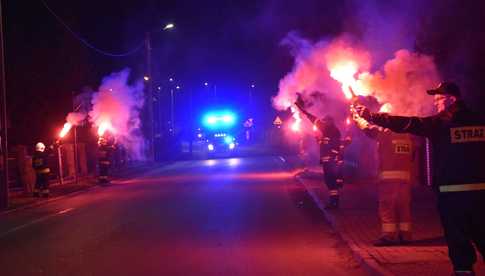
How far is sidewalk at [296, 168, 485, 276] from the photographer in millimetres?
9250

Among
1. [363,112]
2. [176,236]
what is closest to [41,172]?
[176,236]

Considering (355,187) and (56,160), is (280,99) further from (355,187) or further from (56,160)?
(56,160)

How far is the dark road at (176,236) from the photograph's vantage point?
10414 millimetres

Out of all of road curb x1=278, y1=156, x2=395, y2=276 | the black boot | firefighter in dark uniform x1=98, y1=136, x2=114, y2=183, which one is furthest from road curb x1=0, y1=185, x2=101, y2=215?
road curb x1=278, y1=156, x2=395, y2=276

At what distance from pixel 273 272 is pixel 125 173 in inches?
1077

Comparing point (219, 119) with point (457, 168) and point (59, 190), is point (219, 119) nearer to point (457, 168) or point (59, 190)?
point (59, 190)

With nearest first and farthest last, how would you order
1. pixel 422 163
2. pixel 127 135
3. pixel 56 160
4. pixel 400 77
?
pixel 422 163 < pixel 400 77 < pixel 56 160 < pixel 127 135

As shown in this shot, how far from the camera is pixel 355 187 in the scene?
22406 mm

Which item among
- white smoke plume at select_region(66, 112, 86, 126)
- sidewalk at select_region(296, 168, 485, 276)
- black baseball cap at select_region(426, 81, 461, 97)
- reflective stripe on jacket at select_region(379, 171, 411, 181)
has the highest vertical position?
white smoke plume at select_region(66, 112, 86, 126)

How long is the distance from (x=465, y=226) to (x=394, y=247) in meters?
3.86

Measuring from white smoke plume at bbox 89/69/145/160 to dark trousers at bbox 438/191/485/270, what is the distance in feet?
89.5

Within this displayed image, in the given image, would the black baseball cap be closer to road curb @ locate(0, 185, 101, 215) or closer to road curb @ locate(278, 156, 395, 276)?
road curb @ locate(278, 156, 395, 276)

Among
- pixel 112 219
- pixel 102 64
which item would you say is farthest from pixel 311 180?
pixel 102 64

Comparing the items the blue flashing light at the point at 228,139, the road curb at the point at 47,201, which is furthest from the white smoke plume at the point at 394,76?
the blue flashing light at the point at 228,139
